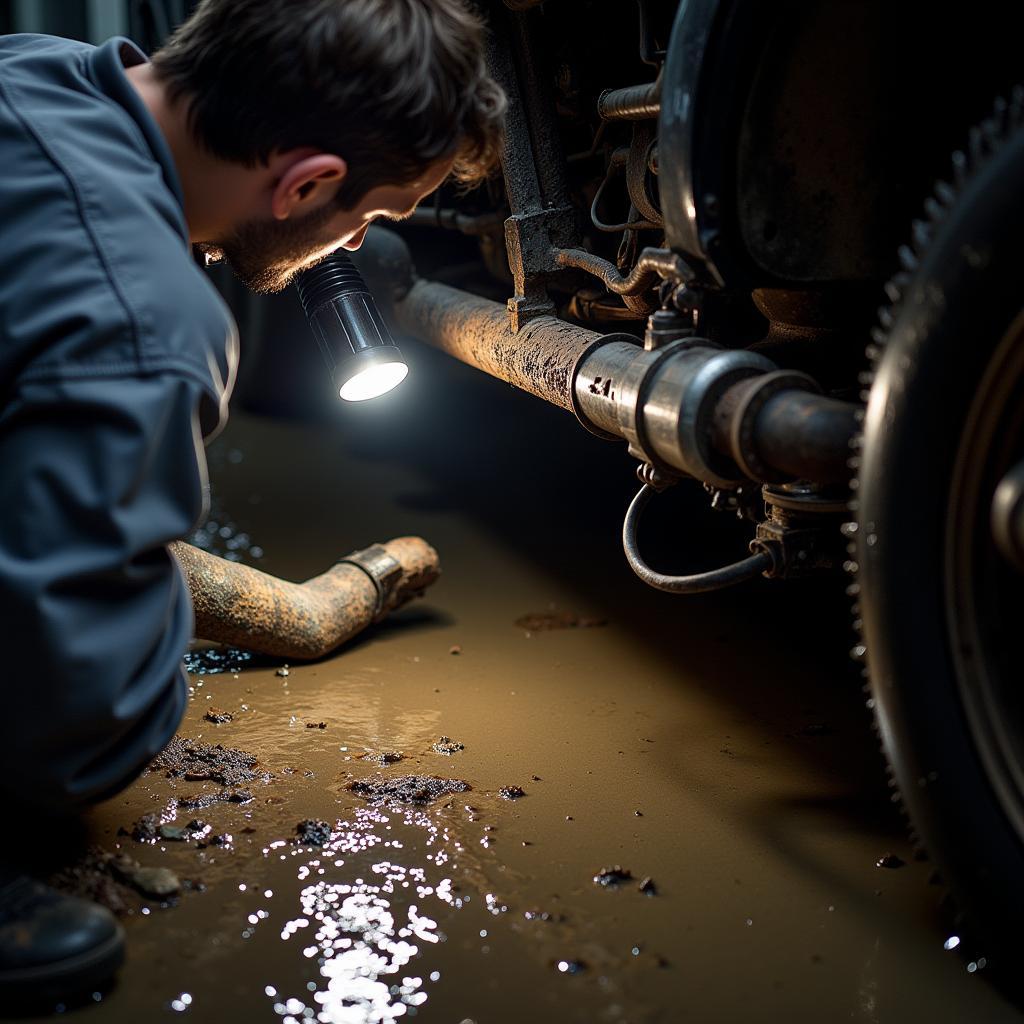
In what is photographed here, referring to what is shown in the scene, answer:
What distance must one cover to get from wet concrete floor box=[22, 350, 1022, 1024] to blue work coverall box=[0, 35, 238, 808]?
25 cm

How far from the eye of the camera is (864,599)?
1000 mm

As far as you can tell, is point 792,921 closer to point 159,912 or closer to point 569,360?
point 159,912

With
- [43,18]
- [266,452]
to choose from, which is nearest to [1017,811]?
[266,452]

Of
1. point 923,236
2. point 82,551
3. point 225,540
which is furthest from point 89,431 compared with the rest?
point 225,540

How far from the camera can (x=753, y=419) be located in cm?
122

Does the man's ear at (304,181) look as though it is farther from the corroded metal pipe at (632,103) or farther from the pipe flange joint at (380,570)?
the pipe flange joint at (380,570)

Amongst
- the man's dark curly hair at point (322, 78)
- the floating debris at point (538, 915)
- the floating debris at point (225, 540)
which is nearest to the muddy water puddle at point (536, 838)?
the floating debris at point (538, 915)

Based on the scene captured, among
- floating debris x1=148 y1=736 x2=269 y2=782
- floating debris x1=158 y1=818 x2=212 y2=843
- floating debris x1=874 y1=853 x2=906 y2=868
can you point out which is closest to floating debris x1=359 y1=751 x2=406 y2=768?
floating debris x1=148 y1=736 x2=269 y2=782

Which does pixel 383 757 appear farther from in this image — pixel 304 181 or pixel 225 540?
pixel 225 540

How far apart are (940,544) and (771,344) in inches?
23.6

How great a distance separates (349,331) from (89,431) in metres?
0.79

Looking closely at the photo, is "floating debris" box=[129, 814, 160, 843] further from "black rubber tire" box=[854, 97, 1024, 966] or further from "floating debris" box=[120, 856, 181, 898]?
"black rubber tire" box=[854, 97, 1024, 966]

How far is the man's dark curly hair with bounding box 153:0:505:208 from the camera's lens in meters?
1.18

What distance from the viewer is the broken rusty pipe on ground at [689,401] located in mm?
1163
